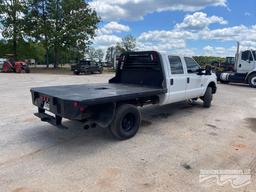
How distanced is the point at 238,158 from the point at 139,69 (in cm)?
348

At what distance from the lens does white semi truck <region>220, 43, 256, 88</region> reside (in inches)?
634

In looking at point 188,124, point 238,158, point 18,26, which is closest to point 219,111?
point 188,124

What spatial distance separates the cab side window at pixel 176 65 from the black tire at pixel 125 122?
6.06 ft

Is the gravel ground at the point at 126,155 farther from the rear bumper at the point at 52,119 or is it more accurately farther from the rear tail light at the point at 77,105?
the rear tail light at the point at 77,105

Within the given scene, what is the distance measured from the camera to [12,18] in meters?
33.5

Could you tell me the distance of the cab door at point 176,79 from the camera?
608cm

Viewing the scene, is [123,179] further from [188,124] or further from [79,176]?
[188,124]

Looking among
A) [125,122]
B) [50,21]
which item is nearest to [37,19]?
[50,21]

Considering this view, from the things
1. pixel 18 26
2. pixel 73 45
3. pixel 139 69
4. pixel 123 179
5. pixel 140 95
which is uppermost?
pixel 18 26

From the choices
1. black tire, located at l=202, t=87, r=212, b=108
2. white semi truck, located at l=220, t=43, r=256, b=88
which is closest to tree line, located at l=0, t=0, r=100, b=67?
white semi truck, located at l=220, t=43, r=256, b=88

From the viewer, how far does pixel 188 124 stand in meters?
6.29

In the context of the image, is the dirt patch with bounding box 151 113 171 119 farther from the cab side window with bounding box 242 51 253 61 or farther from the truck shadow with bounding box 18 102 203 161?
the cab side window with bounding box 242 51 253 61

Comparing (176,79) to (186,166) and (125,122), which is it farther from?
(186,166)

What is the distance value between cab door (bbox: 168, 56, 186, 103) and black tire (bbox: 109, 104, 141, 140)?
138 centimetres
